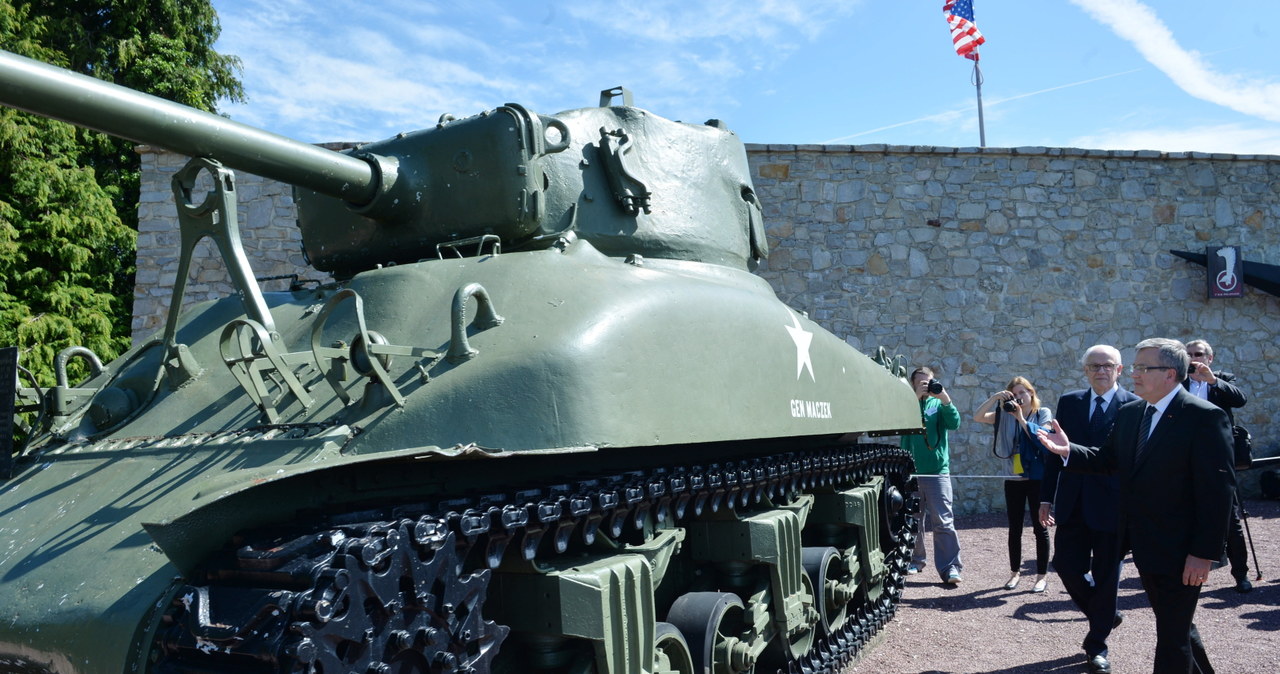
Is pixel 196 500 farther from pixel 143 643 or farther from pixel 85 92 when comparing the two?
pixel 85 92

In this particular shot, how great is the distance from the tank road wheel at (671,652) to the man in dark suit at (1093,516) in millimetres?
2801

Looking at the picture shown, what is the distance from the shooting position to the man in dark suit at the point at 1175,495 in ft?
15.6

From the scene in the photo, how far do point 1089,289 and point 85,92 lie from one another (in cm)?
1366

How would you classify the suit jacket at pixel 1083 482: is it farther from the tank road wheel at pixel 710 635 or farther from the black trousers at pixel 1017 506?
the tank road wheel at pixel 710 635

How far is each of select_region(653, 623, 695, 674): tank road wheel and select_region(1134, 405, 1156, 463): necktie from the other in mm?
2382

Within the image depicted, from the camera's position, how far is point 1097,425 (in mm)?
6664

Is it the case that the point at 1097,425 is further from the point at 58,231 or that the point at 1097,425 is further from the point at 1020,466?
the point at 58,231

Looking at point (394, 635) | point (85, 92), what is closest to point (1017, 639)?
point (394, 635)

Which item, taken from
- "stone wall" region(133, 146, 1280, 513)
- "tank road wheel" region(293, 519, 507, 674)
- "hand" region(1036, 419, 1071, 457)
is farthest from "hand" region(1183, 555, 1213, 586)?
"stone wall" region(133, 146, 1280, 513)

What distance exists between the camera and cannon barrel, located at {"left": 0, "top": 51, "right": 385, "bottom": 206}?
12.3 feet

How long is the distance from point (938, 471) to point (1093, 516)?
3438 mm

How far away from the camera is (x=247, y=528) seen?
320 cm

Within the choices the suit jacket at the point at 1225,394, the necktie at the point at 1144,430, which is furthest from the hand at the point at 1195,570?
the suit jacket at the point at 1225,394

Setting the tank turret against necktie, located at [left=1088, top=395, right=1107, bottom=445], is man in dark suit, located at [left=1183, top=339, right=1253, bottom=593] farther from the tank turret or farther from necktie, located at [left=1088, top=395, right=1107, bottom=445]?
the tank turret
